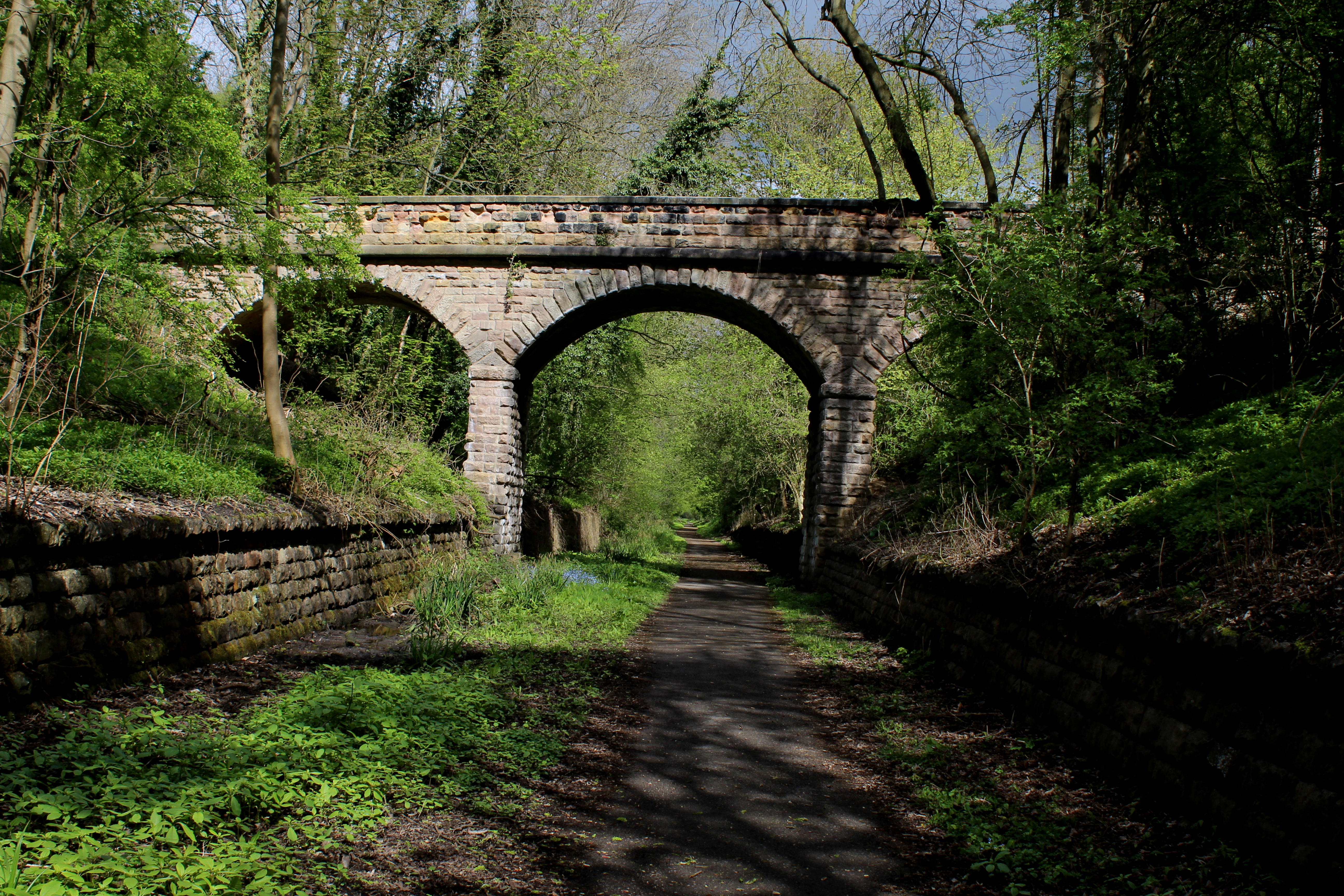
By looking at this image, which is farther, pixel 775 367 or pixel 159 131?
pixel 775 367

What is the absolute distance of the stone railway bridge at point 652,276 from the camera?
12539 mm

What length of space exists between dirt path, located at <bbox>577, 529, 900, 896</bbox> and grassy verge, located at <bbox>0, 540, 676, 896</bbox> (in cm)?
54

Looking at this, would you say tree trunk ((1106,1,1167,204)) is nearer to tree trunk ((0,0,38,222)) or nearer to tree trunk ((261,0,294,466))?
tree trunk ((261,0,294,466))

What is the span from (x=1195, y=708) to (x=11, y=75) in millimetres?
7286

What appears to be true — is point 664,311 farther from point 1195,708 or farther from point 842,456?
point 1195,708

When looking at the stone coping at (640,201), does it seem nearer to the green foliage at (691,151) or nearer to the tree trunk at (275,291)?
the tree trunk at (275,291)

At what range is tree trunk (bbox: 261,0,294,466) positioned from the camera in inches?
292

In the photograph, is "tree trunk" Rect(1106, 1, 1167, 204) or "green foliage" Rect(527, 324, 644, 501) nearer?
"tree trunk" Rect(1106, 1, 1167, 204)

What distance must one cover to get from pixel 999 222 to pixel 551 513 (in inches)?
492

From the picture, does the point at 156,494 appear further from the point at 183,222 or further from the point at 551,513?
the point at 551,513

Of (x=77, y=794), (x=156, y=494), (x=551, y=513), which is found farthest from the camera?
(x=551, y=513)

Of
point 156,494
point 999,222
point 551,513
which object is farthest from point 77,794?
point 551,513

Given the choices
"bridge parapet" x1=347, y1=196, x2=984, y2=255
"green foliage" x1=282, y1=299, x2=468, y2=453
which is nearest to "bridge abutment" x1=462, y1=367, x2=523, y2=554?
"green foliage" x1=282, y1=299, x2=468, y2=453

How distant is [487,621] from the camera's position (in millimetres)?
7738
